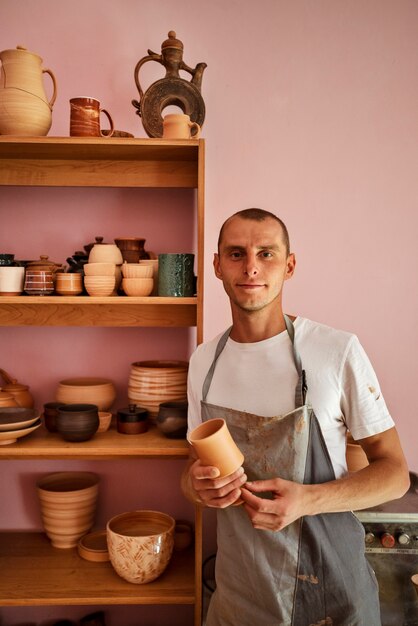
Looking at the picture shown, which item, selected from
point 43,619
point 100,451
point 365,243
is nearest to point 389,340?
point 365,243

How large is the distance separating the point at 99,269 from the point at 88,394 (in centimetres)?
55

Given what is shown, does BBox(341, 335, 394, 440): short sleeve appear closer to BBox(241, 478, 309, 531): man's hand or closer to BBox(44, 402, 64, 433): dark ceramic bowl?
BBox(241, 478, 309, 531): man's hand

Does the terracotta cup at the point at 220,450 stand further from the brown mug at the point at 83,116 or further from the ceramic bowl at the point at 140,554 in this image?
the brown mug at the point at 83,116

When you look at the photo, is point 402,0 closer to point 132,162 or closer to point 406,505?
point 132,162

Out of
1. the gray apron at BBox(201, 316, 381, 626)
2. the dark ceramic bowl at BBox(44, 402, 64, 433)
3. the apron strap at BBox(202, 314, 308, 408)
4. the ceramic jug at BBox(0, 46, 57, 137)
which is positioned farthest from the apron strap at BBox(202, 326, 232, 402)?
the ceramic jug at BBox(0, 46, 57, 137)

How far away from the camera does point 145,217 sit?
93.0 inches

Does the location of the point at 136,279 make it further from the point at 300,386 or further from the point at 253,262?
the point at 300,386

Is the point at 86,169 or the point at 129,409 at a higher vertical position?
the point at 86,169

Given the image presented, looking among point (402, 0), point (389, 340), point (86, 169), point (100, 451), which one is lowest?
point (100, 451)

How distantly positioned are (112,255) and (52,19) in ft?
3.70

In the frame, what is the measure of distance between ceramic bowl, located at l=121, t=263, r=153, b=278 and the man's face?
46 centimetres

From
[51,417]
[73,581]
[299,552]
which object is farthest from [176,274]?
[73,581]

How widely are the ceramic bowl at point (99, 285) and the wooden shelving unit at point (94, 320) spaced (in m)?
0.05

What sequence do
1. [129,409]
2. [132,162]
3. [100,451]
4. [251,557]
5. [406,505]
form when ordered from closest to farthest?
[251,557] → [406,505] → [100,451] → [129,409] → [132,162]
